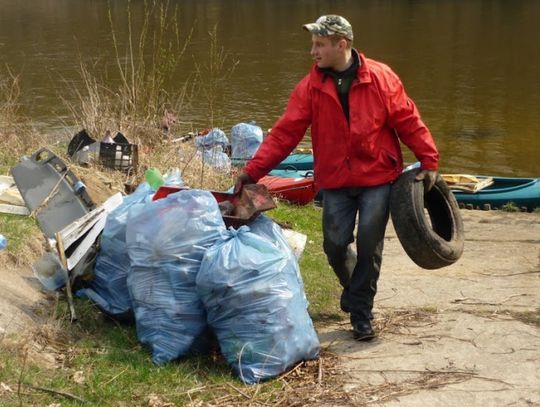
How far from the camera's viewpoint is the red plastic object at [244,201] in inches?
202

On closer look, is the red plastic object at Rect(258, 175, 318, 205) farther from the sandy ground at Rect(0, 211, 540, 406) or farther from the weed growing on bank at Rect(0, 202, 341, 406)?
the weed growing on bank at Rect(0, 202, 341, 406)

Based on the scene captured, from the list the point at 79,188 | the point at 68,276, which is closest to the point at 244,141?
the point at 79,188

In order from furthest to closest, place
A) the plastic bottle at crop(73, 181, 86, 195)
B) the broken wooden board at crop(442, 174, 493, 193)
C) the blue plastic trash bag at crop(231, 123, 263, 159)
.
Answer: the broken wooden board at crop(442, 174, 493, 193) → the blue plastic trash bag at crop(231, 123, 263, 159) → the plastic bottle at crop(73, 181, 86, 195)

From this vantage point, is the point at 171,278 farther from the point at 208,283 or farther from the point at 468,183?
the point at 468,183

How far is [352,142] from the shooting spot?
198 inches

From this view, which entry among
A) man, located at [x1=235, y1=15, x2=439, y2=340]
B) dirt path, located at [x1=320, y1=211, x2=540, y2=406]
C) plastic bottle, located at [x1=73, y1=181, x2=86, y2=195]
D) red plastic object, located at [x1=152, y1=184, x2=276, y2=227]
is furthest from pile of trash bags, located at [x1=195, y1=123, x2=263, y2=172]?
man, located at [x1=235, y1=15, x2=439, y2=340]

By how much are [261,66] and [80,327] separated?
20374mm

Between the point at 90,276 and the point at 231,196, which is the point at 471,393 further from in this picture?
the point at 90,276

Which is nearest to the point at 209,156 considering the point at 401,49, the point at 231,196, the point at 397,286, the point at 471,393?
the point at 397,286

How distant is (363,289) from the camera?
5.23 m

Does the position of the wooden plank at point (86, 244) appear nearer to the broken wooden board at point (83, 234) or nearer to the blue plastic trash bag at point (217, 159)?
the broken wooden board at point (83, 234)

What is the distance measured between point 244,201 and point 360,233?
2.36 feet

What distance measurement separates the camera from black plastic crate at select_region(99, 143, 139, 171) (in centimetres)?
842

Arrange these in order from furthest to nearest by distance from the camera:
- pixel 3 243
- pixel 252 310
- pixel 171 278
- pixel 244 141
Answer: pixel 244 141 < pixel 3 243 < pixel 171 278 < pixel 252 310
